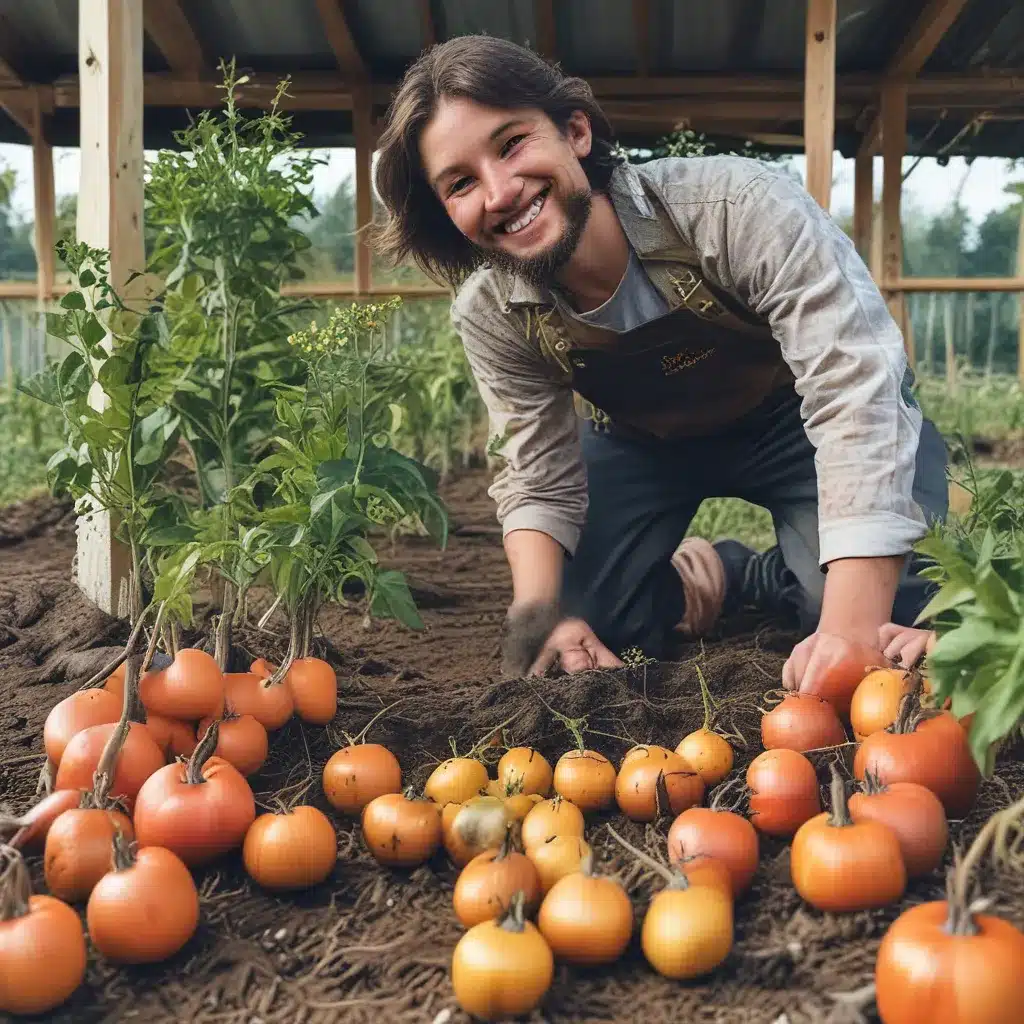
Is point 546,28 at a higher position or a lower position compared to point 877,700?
higher

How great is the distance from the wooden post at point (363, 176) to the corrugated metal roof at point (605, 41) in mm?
185

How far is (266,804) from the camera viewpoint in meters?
1.79

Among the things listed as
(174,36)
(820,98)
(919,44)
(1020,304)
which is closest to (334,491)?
(820,98)

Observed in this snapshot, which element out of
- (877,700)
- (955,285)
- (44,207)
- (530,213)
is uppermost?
(44,207)

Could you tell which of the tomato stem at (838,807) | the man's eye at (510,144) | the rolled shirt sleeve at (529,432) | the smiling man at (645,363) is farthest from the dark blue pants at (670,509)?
the tomato stem at (838,807)

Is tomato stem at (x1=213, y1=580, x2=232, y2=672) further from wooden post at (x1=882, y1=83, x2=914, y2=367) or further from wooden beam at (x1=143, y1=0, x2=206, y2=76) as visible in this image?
wooden post at (x1=882, y1=83, x2=914, y2=367)

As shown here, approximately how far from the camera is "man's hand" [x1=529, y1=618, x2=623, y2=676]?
2.43 m

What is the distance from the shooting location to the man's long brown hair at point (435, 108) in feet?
7.32

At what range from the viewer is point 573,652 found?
8.05 ft

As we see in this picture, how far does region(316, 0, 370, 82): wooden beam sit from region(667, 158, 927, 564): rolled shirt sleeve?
12.9ft

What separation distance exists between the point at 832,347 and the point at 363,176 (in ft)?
16.6

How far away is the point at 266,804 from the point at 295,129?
5496 millimetres

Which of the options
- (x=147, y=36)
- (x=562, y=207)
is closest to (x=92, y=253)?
(x=562, y=207)

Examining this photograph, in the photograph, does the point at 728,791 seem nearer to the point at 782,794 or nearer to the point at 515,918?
the point at 782,794
